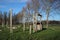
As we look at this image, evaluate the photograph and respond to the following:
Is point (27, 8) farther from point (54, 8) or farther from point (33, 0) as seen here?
point (54, 8)

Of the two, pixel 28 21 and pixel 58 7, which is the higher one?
pixel 58 7

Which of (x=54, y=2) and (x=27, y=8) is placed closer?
(x=54, y=2)

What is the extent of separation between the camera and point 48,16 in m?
41.0

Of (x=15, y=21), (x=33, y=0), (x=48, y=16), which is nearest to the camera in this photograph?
(x=48, y=16)

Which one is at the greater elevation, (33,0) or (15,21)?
(33,0)

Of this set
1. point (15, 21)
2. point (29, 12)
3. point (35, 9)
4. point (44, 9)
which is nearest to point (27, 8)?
point (29, 12)

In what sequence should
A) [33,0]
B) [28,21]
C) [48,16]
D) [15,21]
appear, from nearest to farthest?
[48,16] → [33,0] → [28,21] → [15,21]

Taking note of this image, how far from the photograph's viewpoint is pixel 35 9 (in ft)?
144

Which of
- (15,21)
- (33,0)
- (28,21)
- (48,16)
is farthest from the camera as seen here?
(15,21)

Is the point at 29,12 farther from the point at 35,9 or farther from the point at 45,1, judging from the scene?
the point at 45,1

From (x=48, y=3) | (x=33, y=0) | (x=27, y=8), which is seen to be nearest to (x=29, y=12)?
(x=27, y=8)

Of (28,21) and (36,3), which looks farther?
(28,21)

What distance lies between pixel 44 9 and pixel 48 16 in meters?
2.01

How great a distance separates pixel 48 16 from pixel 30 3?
7.26 meters
